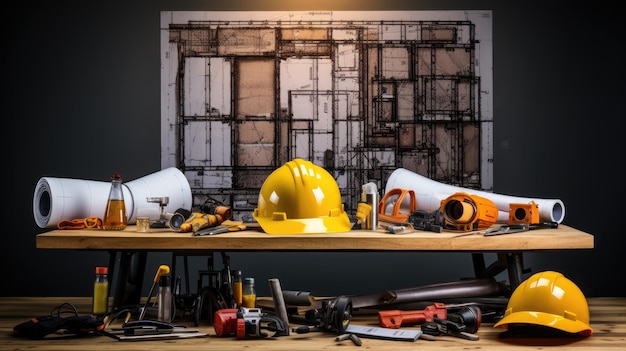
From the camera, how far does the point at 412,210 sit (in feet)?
13.6

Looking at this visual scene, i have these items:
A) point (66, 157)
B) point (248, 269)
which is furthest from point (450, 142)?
point (66, 157)

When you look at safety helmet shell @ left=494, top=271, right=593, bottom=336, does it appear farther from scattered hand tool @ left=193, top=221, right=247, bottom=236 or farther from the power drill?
scattered hand tool @ left=193, top=221, right=247, bottom=236

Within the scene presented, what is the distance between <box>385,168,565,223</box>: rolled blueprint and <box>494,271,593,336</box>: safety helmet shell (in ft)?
2.12

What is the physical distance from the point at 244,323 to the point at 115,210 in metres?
0.96

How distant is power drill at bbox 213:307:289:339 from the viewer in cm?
341

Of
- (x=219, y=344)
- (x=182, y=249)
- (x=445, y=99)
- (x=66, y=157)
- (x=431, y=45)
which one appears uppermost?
(x=431, y=45)

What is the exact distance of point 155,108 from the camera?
5.25 m

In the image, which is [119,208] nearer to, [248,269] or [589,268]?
[248,269]

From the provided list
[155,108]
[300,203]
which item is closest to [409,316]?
[300,203]

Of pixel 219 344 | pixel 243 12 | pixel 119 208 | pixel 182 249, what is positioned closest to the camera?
pixel 219 344

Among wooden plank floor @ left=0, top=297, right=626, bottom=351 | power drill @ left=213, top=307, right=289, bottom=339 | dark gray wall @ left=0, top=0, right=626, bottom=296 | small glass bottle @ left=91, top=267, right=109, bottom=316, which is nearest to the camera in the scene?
wooden plank floor @ left=0, top=297, right=626, bottom=351

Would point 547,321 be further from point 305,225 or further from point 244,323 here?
point 244,323

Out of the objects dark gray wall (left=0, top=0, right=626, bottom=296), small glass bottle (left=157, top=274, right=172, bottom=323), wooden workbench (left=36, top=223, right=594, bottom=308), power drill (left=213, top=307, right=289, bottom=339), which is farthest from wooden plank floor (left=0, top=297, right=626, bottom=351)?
dark gray wall (left=0, top=0, right=626, bottom=296)

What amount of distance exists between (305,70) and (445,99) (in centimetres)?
103
